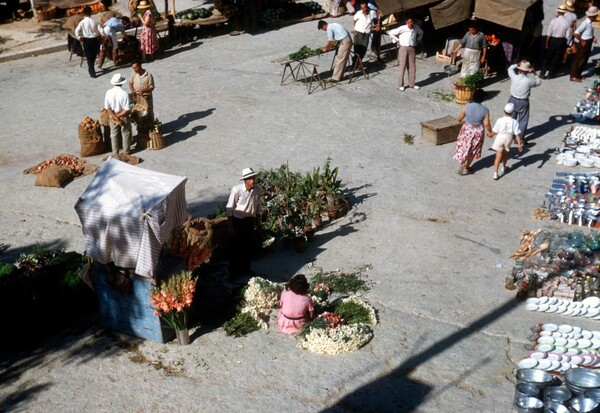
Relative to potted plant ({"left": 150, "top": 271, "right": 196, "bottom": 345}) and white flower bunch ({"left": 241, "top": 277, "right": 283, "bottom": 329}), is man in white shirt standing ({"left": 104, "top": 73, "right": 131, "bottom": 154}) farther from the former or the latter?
potted plant ({"left": 150, "top": 271, "right": 196, "bottom": 345})

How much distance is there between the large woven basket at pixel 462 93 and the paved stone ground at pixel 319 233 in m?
0.36

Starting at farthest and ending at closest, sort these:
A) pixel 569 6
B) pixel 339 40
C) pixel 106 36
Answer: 1. pixel 106 36
2. pixel 569 6
3. pixel 339 40

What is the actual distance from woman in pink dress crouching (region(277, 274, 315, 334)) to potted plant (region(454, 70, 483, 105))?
9.79 meters

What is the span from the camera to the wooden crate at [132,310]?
991 centimetres

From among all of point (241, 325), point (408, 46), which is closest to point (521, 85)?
point (408, 46)

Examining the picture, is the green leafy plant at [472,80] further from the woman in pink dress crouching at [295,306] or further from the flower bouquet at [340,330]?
the woman in pink dress crouching at [295,306]

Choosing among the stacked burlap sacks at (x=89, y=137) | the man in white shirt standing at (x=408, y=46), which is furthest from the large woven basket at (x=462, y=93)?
the stacked burlap sacks at (x=89, y=137)

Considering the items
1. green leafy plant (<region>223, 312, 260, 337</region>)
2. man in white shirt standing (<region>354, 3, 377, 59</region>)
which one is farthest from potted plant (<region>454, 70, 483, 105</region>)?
green leafy plant (<region>223, 312, 260, 337</region>)

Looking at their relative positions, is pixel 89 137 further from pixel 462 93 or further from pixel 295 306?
pixel 462 93

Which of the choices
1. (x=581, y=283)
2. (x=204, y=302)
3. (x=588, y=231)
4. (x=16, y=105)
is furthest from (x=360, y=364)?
(x=16, y=105)

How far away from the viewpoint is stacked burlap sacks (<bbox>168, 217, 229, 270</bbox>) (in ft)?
33.5

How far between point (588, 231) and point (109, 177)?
26.1 feet

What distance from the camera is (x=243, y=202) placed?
36.6 ft

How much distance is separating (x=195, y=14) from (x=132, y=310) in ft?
53.2
